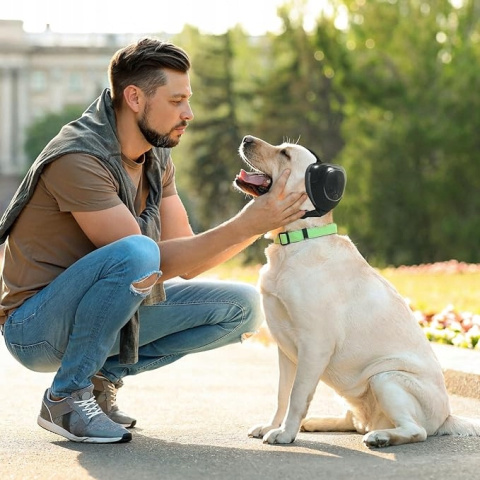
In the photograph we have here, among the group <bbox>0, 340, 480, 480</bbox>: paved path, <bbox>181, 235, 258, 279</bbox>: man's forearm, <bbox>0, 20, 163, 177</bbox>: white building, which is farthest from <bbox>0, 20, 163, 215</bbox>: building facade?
<bbox>181, 235, 258, 279</bbox>: man's forearm

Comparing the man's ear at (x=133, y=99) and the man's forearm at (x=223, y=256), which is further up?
the man's ear at (x=133, y=99)

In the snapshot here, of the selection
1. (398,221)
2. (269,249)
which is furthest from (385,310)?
(398,221)

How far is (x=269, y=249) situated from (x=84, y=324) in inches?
36.2

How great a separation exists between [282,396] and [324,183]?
987 mm

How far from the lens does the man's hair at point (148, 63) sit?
4973 mm

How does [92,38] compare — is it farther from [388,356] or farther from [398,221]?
[388,356]

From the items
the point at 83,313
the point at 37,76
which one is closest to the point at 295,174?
the point at 83,313

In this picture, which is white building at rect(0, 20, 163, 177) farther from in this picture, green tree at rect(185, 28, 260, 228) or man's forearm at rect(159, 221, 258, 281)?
man's forearm at rect(159, 221, 258, 281)

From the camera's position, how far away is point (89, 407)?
483 centimetres

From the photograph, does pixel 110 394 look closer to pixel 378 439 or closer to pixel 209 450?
pixel 209 450

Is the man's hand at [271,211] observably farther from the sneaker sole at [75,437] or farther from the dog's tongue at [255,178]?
the sneaker sole at [75,437]

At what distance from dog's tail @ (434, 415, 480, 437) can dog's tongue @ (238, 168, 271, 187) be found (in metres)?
1.33

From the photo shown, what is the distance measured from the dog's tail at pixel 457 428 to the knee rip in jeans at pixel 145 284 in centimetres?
142

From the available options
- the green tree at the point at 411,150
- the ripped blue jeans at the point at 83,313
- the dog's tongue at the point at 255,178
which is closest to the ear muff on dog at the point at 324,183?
the dog's tongue at the point at 255,178
